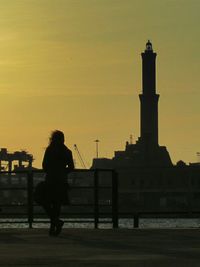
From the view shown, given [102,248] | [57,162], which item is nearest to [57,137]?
[57,162]

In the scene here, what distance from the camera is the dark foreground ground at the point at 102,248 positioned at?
1246 centimetres

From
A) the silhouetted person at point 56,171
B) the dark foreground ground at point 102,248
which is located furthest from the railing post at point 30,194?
the silhouetted person at point 56,171

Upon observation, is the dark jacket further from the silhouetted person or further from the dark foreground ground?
the dark foreground ground

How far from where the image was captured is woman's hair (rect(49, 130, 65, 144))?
17.8 m

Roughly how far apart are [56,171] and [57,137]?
1.78ft

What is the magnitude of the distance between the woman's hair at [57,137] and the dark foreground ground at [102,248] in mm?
1429

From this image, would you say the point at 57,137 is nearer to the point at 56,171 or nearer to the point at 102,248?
the point at 56,171

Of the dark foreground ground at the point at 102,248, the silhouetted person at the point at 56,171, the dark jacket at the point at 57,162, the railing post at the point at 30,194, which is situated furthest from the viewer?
the railing post at the point at 30,194

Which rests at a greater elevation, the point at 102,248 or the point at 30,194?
the point at 30,194

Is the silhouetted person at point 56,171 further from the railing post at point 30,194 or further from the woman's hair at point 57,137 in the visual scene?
the railing post at point 30,194

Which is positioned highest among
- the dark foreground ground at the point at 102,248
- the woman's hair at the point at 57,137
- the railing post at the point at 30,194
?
the woman's hair at the point at 57,137

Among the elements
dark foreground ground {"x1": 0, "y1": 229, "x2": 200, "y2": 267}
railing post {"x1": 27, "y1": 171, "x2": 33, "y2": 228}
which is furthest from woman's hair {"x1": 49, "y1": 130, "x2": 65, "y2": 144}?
railing post {"x1": 27, "y1": 171, "x2": 33, "y2": 228}

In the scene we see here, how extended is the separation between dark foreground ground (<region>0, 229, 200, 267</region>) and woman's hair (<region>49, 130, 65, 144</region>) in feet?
4.69

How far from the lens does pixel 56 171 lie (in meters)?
18.0
